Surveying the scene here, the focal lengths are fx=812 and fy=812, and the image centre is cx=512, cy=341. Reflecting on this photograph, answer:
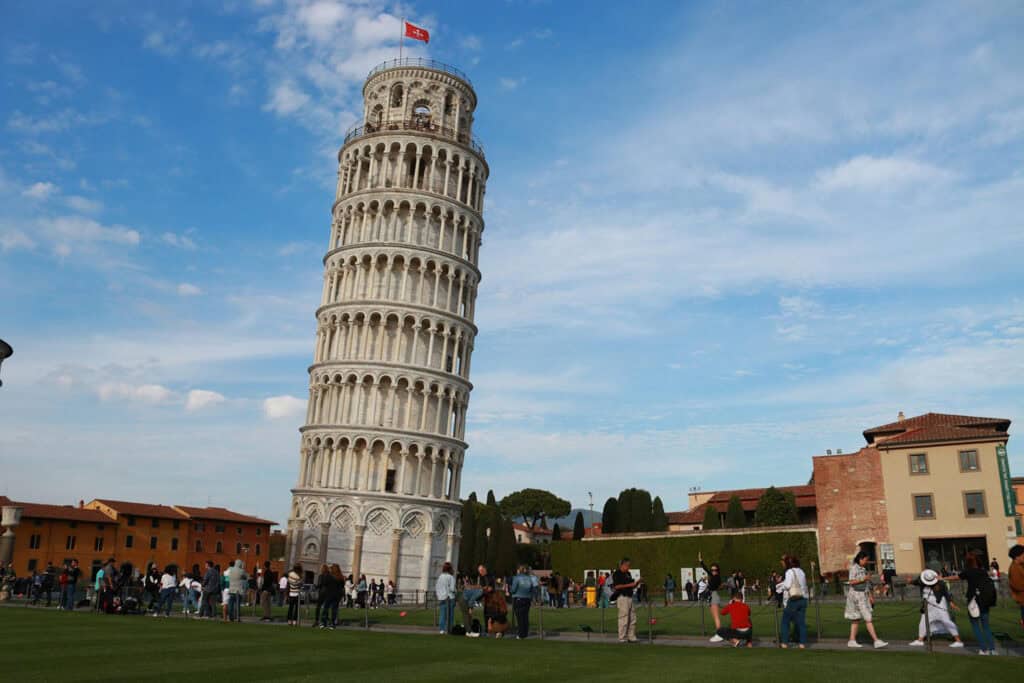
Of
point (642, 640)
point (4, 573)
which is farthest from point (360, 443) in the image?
point (642, 640)

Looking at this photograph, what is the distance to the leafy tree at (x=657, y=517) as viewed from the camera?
3105 inches

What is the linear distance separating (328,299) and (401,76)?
1879 cm

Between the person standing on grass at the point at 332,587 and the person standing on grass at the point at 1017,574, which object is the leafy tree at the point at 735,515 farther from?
the person standing on grass at the point at 1017,574

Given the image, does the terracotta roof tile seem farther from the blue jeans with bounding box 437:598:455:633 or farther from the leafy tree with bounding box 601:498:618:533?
the blue jeans with bounding box 437:598:455:633

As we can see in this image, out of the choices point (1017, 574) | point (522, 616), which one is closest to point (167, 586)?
point (522, 616)

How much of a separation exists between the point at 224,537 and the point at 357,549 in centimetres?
4820

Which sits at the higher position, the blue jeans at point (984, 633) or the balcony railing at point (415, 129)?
the balcony railing at point (415, 129)

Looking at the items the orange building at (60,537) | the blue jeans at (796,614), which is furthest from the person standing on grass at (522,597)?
the orange building at (60,537)

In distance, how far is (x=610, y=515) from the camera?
80438 millimetres

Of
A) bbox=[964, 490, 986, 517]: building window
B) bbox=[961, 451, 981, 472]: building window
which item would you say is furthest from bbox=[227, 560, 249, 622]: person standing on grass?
bbox=[961, 451, 981, 472]: building window

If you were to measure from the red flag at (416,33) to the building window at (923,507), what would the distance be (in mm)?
46155

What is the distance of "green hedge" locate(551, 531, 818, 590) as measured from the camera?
53.8m

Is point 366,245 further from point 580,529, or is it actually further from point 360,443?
point 580,529

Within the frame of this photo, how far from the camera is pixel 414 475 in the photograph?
56.5m
